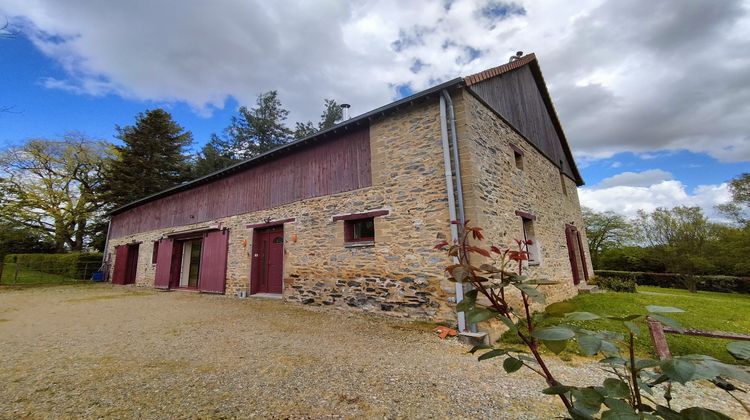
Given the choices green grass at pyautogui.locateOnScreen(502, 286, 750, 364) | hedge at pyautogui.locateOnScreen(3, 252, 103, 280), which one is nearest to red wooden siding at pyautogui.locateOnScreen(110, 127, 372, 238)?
green grass at pyautogui.locateOnScreen(502, 286, 750, 364)

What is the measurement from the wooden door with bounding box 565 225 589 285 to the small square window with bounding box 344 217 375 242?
7992 millimetres

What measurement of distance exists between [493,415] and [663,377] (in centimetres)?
238

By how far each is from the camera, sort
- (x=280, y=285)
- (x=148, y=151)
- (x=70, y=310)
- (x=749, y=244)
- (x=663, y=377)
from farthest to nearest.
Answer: (x=148, y=151) → (x=749, y=244) → (x=280, y=285) → (x=70, y=310) → (x=663, y=377)

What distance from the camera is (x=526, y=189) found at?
862 centimetres

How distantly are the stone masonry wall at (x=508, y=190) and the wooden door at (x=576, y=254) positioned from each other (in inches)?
25.5

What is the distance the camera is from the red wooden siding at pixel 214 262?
10648mm

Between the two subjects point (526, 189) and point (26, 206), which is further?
point (26, 206)

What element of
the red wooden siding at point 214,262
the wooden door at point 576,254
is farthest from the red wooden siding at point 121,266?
the wooden door at point 576,254

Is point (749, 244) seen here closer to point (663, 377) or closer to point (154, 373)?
point (663, 377)

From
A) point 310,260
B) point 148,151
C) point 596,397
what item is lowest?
point 596,397

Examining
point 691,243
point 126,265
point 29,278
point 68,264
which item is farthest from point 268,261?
point 691,243

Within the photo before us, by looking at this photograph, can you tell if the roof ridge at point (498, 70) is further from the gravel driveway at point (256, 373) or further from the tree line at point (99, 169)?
the tree line at point (99, 169)

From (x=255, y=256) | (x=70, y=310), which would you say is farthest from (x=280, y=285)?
(x=70, y=310)

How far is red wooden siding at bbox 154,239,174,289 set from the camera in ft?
42.3
